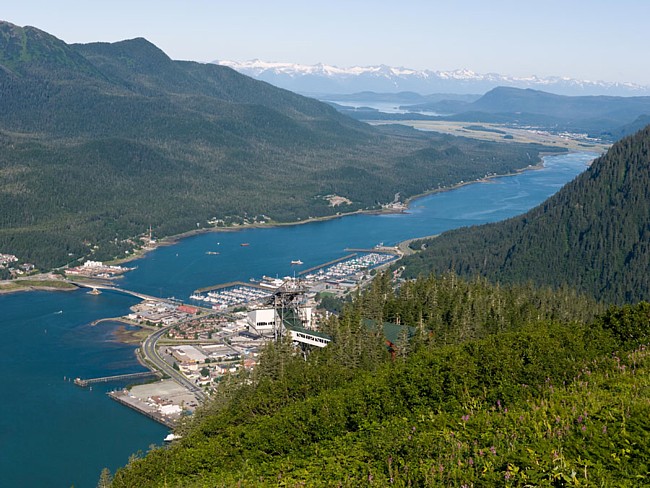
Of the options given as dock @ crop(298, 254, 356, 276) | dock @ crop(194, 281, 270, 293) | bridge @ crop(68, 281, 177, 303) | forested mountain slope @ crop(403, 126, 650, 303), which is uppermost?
forested mountain slope @ crop(403, 126, 650, 303)

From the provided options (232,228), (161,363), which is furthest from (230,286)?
(232,228)

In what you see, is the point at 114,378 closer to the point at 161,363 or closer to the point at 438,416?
the point at 161,363

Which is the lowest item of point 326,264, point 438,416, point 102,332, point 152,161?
point 102,332

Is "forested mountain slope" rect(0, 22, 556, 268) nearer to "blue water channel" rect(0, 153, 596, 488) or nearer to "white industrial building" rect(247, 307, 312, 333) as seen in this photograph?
"blue water channel" rect(0, 153, 596, 488)

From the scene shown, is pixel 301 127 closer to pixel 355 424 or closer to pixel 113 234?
pixel 113 234

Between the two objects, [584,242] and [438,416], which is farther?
[584,242]

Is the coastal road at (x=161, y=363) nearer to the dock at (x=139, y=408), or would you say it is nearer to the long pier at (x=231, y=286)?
the dock at (x=139, y=408)

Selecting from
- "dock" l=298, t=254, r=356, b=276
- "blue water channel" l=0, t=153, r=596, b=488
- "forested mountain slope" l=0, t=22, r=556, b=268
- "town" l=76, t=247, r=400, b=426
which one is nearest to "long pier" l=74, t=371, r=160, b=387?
"town" l=76, t=247, r=400, b=426
